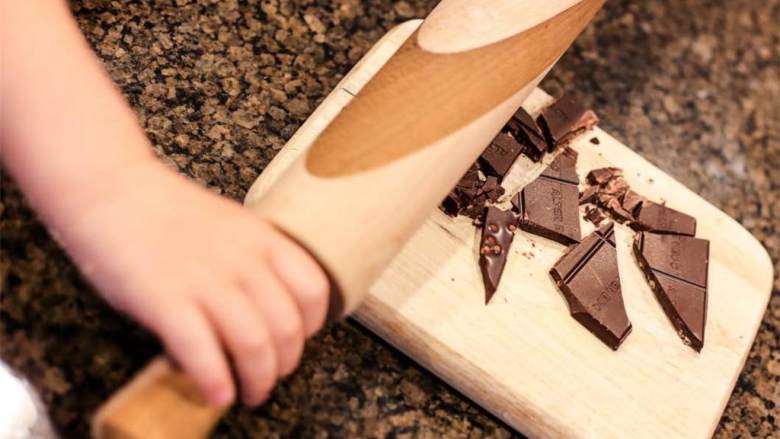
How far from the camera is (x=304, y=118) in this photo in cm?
112

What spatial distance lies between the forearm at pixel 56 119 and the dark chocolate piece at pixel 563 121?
0.61 meters

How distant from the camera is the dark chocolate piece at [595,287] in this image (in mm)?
992

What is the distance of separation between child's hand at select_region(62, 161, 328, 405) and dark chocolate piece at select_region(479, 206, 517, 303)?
35cm

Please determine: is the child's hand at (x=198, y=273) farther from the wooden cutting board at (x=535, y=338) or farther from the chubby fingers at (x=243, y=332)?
the wooden cutting board at (x=535, y=338)

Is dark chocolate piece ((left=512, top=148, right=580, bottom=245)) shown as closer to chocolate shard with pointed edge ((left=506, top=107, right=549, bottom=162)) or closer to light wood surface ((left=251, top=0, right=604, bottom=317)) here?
chocolate shard with pointed edge ((left=506, top=107, right=549, bottom=162))

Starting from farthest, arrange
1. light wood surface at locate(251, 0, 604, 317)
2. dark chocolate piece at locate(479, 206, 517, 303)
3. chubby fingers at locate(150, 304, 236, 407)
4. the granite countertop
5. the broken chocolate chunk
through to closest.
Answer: the broken chocolate chunk → dark chocolate piece at locate(479, 206, 517, 303) → the granite countertop → light wood surface at locate(251, 0, 604, 317) → chubby fingers at locate(150, 304, 236, 407)

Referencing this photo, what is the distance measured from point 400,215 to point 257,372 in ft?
0.68

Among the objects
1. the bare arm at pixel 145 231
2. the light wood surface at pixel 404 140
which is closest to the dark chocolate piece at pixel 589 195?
the light wood surface at pixel 404 140

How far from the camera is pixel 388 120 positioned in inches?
31.0

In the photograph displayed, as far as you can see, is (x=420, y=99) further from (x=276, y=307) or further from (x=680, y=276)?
(x=680, y=276)

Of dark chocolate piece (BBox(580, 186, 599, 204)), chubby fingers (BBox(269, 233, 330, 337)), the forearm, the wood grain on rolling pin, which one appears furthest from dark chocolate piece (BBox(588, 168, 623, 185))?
the forearm

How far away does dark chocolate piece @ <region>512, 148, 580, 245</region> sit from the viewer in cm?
104

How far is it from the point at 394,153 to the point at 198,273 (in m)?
0.24

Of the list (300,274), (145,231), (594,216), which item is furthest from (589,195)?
(145,231)
